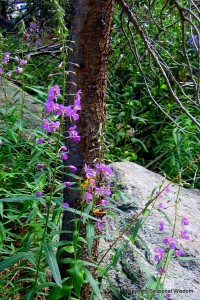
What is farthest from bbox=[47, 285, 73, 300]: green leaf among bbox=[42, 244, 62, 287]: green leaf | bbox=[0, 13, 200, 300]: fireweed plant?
bbox=[42, 244, 62, 287]: green leaf

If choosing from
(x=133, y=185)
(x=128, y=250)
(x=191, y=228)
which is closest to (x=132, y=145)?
(x=133, y=185)

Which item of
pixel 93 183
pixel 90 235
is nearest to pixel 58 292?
pixel 90 235

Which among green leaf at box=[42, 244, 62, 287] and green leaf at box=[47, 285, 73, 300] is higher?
green leaf at box=[42, 244, 62, 287]

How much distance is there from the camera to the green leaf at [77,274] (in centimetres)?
183

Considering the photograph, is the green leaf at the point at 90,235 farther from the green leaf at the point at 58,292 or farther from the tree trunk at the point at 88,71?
the tree trunk at the point at 88,71

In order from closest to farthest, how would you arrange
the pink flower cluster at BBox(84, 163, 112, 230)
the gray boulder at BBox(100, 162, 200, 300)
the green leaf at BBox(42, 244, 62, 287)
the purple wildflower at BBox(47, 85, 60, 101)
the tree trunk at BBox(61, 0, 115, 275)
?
the green leaf at BBox(42, 244, 62, 287)
the purple wildflower at BBox(47, 85, 60, 101)
the pink flower cluster at BBox(84, 163, 112, 230)
the tree trunk at BBox(61, 0, 115, 275)
the gray boulder at BBox(100, 162, 200, 300)

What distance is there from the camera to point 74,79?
92.2 inches

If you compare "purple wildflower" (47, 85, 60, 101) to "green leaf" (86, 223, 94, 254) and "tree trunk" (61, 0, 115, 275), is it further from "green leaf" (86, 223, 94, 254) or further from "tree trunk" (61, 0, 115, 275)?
"green leaf" (86, 223, 94, 254)

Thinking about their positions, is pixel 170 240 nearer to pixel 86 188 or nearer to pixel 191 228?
pixel 86 188

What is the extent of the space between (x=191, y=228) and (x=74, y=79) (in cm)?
143

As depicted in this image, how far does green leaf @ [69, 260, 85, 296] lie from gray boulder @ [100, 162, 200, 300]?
21 centimetres

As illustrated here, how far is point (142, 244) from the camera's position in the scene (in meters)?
2.88

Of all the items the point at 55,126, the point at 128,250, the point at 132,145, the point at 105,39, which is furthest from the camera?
the point at 132,145

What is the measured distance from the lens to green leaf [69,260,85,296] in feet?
6.01
